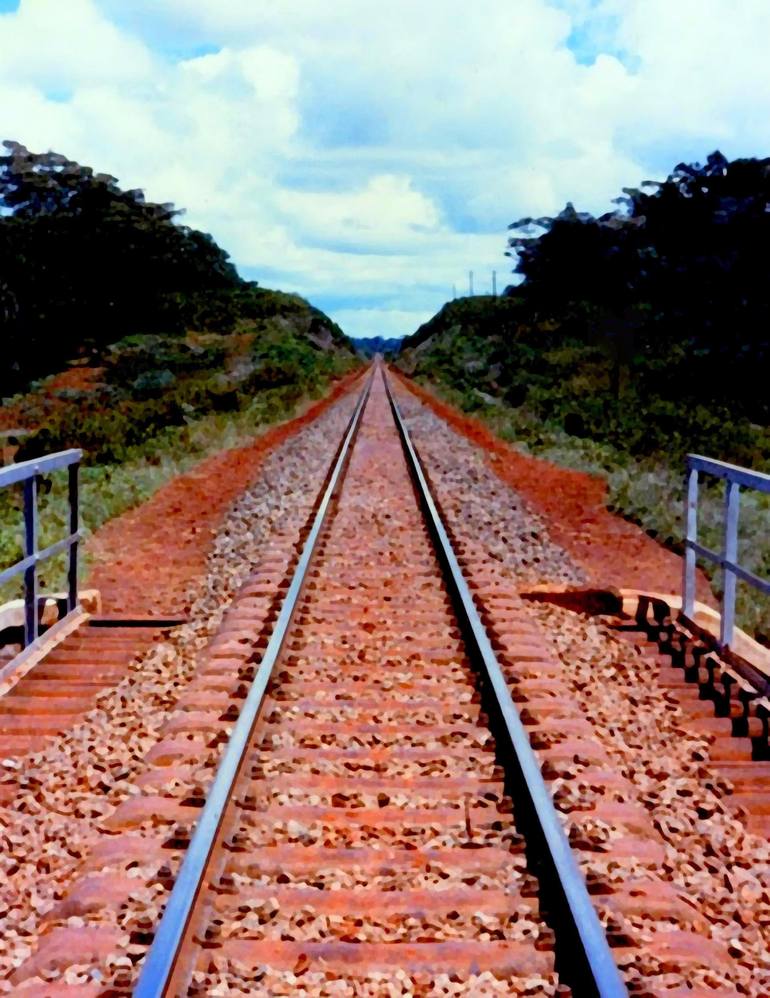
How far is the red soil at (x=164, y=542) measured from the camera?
9.78 m

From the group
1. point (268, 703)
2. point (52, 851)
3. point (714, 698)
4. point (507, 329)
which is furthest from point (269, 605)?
point (507, 329)

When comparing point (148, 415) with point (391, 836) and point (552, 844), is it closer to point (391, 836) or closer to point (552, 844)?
point (391, 836)

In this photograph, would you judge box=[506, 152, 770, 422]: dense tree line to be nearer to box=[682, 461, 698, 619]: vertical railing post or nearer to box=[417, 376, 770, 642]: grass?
box=[417, 376, 770, 642]: grass

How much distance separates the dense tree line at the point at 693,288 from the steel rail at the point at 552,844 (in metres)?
26.5

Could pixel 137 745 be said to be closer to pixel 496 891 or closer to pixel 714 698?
pixel 496 891

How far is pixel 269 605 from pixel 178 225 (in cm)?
6936

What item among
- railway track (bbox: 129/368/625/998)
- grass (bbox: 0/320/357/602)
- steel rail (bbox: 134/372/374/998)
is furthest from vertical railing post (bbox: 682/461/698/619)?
grass (bbox: 0/320/357/602)

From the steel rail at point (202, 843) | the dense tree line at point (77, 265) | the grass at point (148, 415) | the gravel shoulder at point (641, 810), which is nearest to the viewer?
the steel rail at point (202, 843)

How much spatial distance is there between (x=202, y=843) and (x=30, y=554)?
11.2 feet

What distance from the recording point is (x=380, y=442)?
22.2 metres

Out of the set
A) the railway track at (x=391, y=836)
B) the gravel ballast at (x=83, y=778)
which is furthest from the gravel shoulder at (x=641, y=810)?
the gravel ballast at (x=83, y=778)

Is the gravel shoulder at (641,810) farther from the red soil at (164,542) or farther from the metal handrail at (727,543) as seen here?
the red soil at (164,542)

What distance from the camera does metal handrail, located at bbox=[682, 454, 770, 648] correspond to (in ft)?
21.5

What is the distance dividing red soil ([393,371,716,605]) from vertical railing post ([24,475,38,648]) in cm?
459
